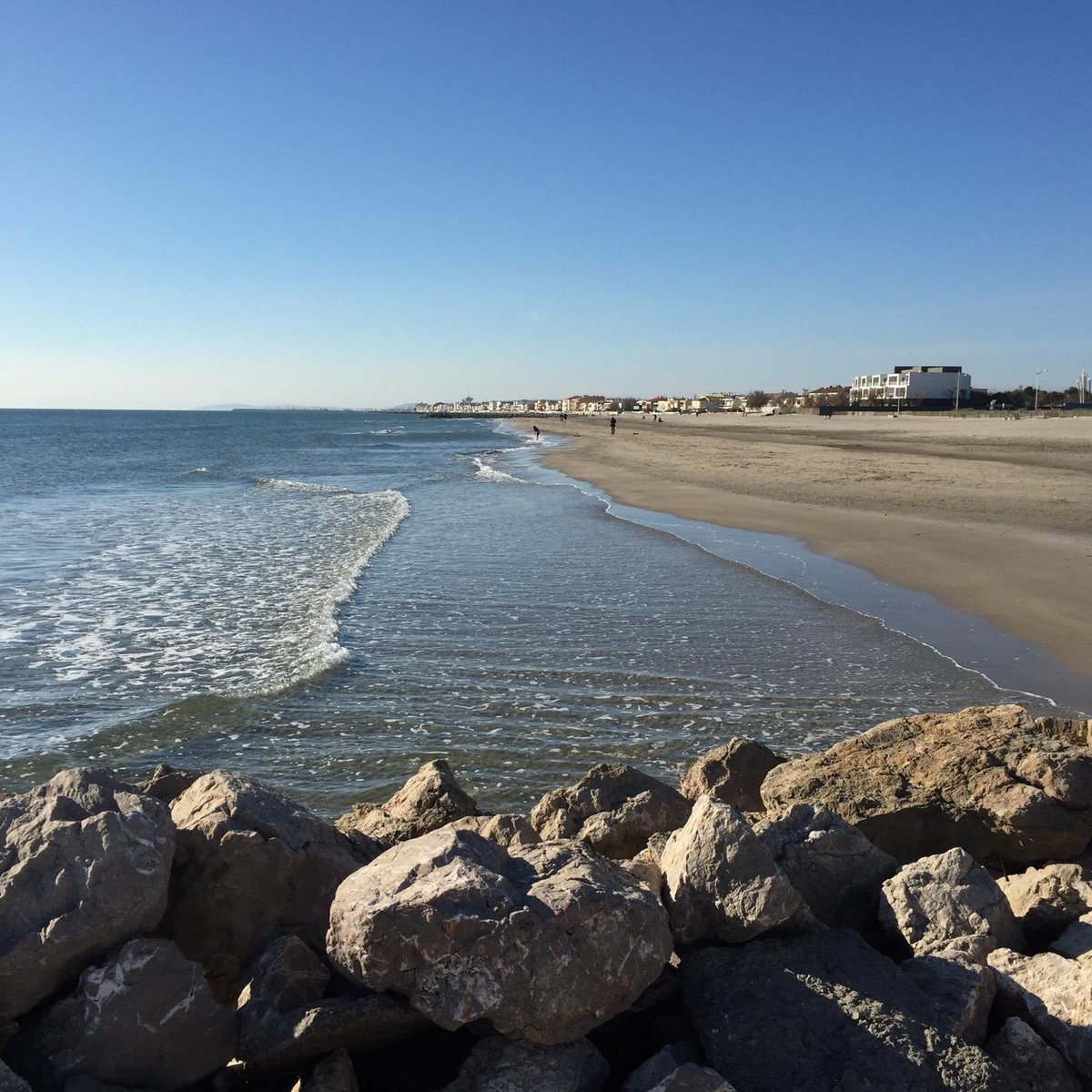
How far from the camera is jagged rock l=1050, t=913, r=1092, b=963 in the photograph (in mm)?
3754

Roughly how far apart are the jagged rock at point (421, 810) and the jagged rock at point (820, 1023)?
70.6 inches

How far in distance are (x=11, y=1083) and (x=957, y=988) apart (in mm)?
3187

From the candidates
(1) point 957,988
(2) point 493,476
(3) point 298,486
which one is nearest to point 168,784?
(1) point 957,988

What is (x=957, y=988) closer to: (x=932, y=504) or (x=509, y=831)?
(x=509, y=831)

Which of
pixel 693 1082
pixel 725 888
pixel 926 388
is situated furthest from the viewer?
pixel 926 388

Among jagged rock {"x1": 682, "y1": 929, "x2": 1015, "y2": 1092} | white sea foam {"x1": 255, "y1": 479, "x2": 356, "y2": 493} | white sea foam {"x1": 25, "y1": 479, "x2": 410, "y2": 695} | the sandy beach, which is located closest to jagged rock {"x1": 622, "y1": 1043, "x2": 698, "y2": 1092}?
jagged rock {"x1": 682, "y1": 929, "x2": 1015, "y2": 1092}

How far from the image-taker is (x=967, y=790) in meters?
4.98

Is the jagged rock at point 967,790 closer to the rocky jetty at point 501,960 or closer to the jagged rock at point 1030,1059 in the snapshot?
the rocky jetty at point 501,960

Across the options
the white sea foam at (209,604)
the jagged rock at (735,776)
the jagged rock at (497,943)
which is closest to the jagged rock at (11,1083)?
the jagged rock at (497,943)

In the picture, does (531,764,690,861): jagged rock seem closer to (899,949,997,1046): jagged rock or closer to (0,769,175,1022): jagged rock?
(899,949,997,1046): jagged rock

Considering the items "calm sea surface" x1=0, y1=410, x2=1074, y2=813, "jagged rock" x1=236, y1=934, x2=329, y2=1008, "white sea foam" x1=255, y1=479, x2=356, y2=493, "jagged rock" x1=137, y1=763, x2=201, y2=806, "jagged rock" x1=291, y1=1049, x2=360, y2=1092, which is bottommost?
"calm sea surface" x1=0, y1=410, x2=1074, y2=813

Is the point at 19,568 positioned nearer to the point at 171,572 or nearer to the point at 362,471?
the point at 171,572

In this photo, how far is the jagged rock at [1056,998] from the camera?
3.23 m

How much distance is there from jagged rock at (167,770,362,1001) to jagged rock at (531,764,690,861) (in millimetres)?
1393
